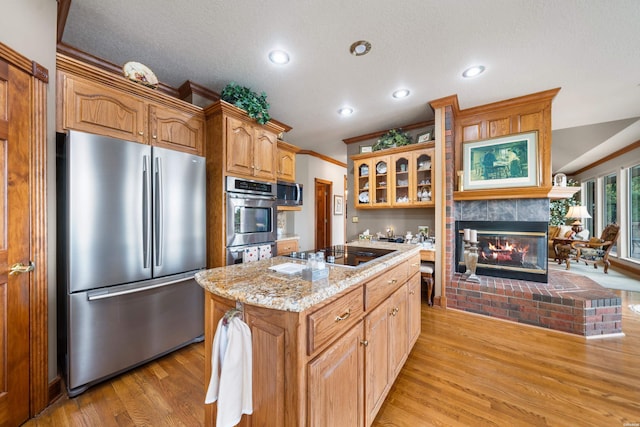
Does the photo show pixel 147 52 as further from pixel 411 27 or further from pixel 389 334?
pixel 389 334

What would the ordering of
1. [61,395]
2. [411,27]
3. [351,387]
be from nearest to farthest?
[351,387] < [61,395] < [411,27]

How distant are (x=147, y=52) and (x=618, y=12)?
11.8 feet

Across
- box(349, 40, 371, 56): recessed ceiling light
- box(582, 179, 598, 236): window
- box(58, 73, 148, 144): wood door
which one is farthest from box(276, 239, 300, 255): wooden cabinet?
box(582, 179, 598, 236): window

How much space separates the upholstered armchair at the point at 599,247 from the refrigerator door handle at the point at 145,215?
24.1ft

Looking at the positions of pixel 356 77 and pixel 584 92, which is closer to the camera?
pixel 356 77

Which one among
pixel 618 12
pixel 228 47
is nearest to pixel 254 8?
pixel 228 47

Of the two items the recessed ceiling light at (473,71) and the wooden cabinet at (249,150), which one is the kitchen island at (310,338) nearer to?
the wooden cabinet at (249,150)

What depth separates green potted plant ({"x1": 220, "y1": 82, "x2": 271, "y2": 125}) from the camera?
Answer: 2.41 meters

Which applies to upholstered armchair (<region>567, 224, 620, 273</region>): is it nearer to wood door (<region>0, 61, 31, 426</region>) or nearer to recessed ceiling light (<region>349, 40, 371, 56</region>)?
recessed ceiling light (<region>349, 40, 371, 56</region>)

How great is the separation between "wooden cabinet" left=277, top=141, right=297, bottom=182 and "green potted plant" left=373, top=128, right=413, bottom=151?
4.59 ft

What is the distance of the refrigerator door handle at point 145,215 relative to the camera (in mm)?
1818

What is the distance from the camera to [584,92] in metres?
2.75

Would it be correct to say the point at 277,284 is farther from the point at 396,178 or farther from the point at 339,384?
the point at 396,178

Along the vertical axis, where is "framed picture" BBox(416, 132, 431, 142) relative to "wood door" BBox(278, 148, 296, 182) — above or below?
above
